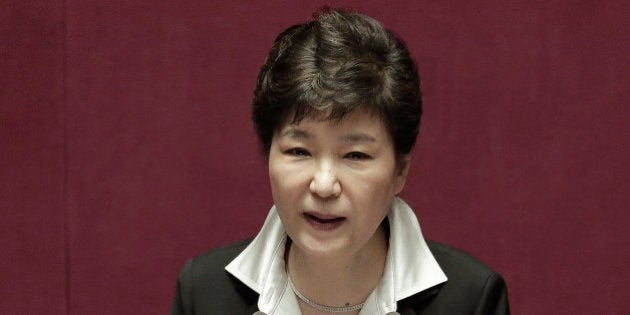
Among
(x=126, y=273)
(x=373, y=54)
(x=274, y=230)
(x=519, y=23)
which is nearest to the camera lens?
(x=373, y=54)

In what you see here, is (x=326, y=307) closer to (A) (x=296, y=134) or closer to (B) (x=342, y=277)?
(B) (x=342, y=277)

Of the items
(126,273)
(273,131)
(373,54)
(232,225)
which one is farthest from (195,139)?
(373,54)

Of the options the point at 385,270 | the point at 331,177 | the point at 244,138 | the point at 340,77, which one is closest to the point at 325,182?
the point at 331,177

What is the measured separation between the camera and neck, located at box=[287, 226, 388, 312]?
1492 mm

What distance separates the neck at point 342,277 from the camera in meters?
1.49

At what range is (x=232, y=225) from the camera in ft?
5.98

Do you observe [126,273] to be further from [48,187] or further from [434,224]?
[434,224]

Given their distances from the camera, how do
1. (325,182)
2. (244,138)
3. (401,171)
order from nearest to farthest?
1. (325,182)
2. (401,171)
3. (244,138)

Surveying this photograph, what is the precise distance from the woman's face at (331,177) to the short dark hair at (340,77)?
0.8 inches

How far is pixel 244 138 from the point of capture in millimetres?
1794

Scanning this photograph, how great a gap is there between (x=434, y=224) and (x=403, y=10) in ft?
1.35

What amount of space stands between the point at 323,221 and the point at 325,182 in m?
0.08

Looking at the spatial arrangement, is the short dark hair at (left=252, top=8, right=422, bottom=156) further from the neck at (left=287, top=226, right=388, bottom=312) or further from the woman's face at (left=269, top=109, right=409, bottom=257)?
the neck at (left=287, top=226, right=388, bottom=312)

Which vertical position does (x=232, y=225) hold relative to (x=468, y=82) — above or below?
below
